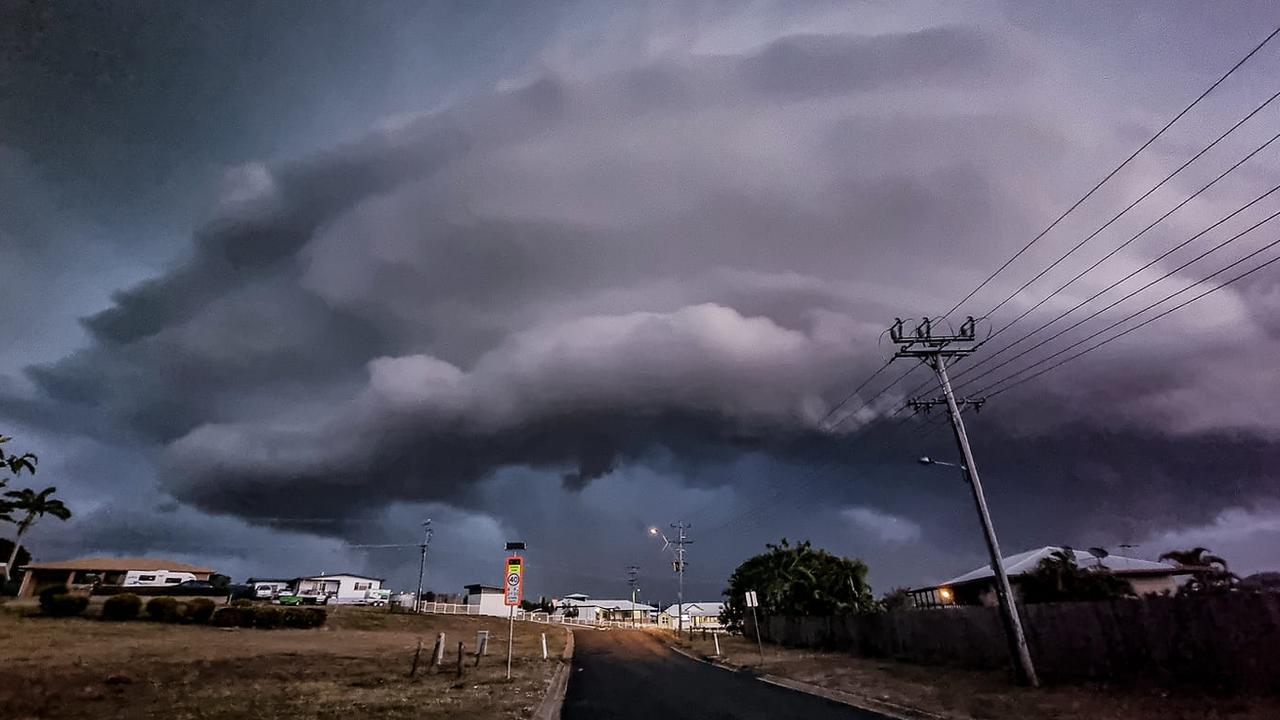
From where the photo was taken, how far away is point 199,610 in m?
40.2

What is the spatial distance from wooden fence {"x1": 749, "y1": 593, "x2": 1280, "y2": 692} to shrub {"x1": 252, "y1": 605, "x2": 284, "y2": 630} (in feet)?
134

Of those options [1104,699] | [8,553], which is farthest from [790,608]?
[8,553]

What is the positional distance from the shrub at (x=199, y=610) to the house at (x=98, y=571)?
42592 millimetres

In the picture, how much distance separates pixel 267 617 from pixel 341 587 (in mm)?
67588

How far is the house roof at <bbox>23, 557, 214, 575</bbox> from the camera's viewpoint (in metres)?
75.3

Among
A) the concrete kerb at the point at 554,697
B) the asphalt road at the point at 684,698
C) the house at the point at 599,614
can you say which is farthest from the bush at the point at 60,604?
the house at the point at 599,614

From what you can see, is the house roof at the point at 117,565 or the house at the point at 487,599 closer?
the house roof at the point at 117,565

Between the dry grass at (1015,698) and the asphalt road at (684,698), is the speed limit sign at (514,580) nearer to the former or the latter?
the asphalt road at (684,698)

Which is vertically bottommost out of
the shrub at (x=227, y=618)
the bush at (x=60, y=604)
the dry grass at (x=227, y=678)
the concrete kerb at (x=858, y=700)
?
the concrete kerb at (x=858, y=700)

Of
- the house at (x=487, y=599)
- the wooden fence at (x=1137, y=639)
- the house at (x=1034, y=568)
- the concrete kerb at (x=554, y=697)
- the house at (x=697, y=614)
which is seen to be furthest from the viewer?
the house at (x=697, y=614)

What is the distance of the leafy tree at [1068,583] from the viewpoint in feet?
98.5

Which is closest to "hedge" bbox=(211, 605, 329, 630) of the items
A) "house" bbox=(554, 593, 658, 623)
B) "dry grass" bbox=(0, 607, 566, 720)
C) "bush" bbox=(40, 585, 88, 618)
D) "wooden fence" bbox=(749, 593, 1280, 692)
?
"dry grass" bbox=(0, 607, 566, 720)

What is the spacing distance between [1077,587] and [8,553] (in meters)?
110

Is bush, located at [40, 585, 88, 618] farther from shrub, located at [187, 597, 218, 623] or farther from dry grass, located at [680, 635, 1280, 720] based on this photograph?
dry grass, located at [680, 635, 1280, 720]
